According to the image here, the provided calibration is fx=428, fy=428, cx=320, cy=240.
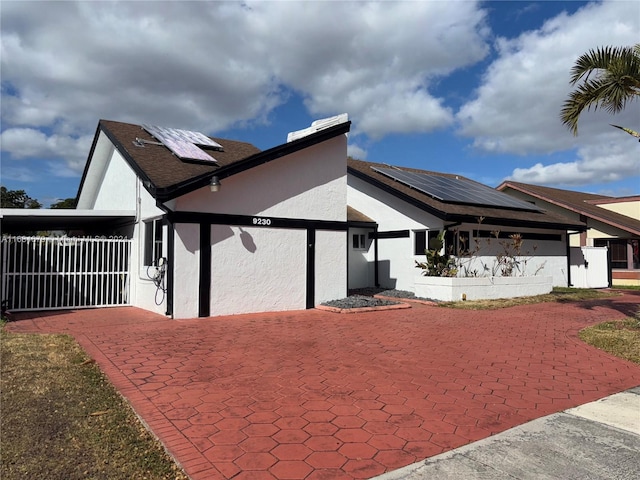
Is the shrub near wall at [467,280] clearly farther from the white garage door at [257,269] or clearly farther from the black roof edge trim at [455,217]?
the white garage door at [257,269]

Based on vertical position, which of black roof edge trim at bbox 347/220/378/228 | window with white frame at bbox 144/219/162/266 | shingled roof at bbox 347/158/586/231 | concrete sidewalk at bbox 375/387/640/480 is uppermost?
shingled roof at bbox 347/158/586/231

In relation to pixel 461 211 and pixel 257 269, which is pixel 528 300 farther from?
pixel 257 269

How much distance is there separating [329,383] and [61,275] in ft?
30.4

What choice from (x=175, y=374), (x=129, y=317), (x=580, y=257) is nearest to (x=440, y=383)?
(x=175, y=374)

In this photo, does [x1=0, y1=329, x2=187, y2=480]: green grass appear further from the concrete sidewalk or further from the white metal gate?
the white metal gate

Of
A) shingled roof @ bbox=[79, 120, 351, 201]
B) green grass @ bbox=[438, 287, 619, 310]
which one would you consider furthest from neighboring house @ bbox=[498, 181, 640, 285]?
shingled roof @ bbox=[79, 120, 351, 201]

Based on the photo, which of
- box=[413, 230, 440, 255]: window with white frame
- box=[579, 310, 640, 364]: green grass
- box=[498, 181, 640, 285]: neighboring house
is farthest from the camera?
box=[498, 181, 640, 285]: neighboring house

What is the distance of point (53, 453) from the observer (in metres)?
3.48

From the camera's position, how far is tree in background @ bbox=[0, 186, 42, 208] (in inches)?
1660

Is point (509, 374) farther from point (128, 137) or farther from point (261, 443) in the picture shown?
point (128, 137)

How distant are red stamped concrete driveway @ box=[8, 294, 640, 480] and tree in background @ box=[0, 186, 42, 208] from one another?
134 feet

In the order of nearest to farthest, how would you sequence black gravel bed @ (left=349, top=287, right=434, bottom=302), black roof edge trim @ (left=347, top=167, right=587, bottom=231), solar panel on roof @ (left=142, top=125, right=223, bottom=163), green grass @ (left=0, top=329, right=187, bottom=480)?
green grass @ (left=0, top=329, right=187, bottom=480)
solar panel on roof @ (left=142, top=125, right=223, bottom=163)
black roof edge trim @ (left=347, top=167, right=587, bottom=231)
black gravel bed @ (left=349, top=287, right=434, bottom=302)

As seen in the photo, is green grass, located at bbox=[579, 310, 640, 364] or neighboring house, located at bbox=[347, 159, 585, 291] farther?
neighboring house, located at bbox=[347, 159, 585, 291]

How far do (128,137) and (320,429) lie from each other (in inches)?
455
